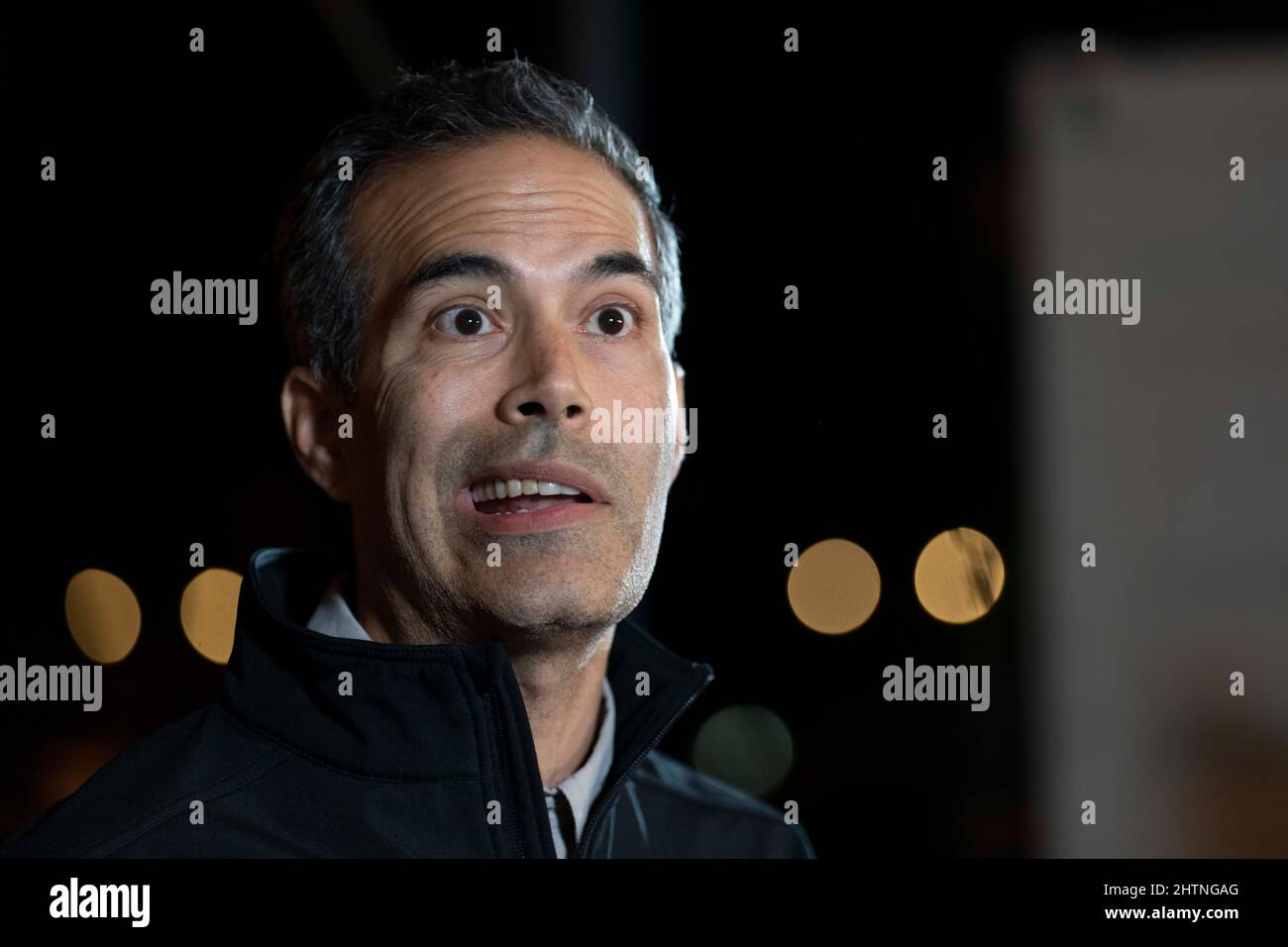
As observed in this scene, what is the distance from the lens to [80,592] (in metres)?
1.59

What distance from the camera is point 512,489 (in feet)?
4.34

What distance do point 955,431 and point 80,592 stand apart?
1219mm

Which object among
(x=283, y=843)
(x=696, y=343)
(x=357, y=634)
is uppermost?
(x=696, y=343)

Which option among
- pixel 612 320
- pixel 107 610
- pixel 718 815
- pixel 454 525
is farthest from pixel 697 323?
pixel 107 610

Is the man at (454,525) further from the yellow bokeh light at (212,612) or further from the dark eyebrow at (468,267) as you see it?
the yellow bokeh light at (212,612)

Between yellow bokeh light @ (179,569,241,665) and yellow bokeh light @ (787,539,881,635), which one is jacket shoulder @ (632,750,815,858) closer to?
yellow bokeh light @ (787,539,881,635)

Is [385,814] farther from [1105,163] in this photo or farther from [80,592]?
[1105,163]

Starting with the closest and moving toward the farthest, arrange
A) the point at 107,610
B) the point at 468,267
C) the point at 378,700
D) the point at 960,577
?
the point at 378,700 < the point at 468,267 < the point at 107,610 < the point at 960,577

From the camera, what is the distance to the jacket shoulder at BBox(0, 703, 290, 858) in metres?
1.26

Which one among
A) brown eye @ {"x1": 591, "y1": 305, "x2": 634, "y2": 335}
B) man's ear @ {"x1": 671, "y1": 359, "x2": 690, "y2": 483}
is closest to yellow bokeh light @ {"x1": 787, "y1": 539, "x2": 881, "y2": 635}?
man's ear @ {"x1": 671, "y1": 359, "x2": 690, "y2": 483}

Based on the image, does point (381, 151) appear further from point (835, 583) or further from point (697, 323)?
point (835, 583)

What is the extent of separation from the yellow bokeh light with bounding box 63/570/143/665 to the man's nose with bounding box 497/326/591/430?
639mm

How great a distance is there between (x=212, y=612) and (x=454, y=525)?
0.45m
